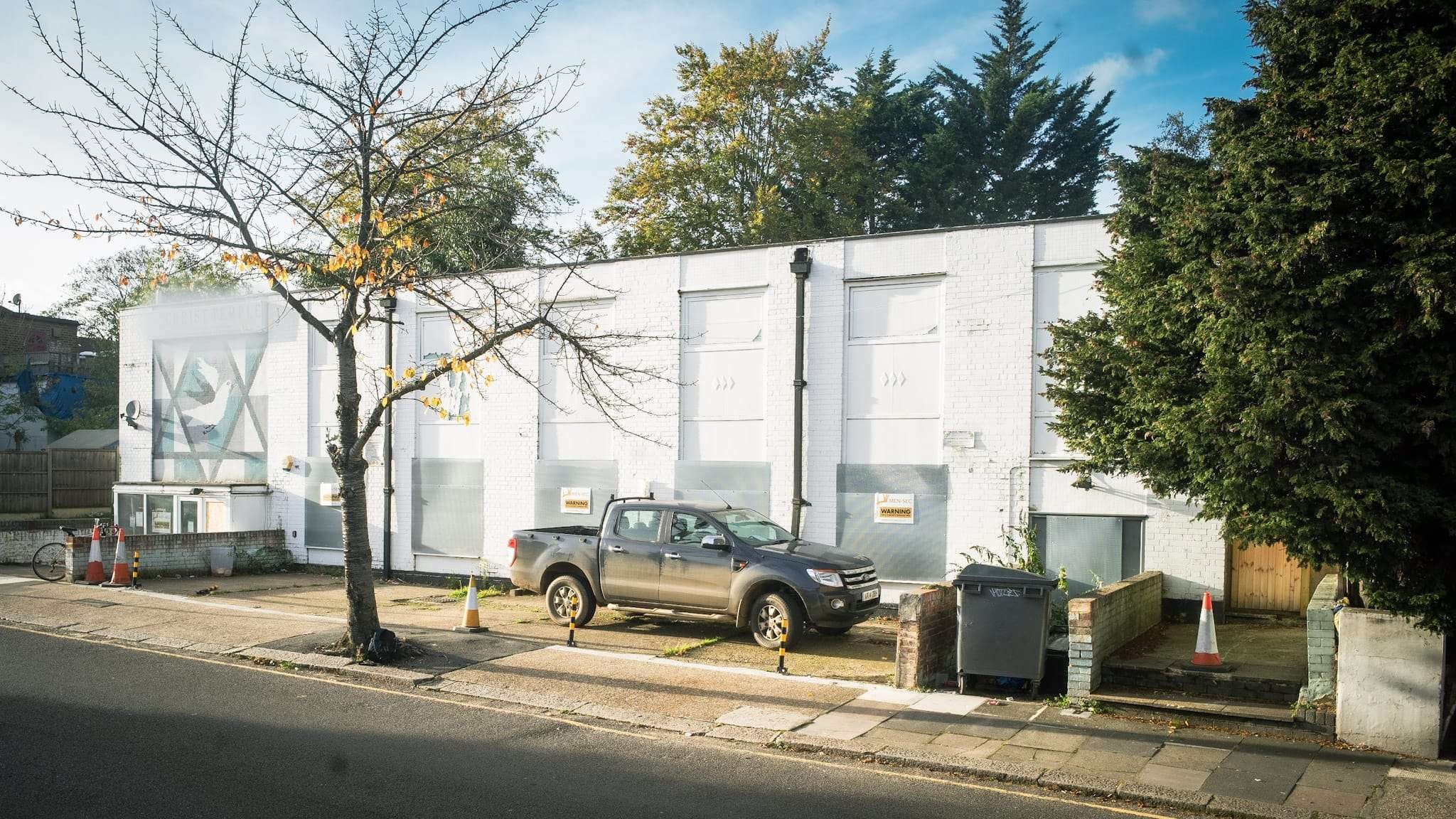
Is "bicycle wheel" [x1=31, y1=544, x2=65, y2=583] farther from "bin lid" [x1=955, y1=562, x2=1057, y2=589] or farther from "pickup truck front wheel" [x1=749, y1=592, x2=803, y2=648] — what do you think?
"bin lid" [x1=955, y1=562, x2=1057, y2=589]

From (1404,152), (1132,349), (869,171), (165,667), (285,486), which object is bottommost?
(165,667)

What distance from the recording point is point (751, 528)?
1326cm

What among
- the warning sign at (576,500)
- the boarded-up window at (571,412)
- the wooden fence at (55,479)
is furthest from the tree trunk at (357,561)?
the wooden fence at (55,479)

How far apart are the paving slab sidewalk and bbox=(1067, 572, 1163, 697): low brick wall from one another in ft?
1.65

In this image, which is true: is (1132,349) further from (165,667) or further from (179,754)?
(165,667)

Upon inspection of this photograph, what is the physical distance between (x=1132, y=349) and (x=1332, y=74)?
2927 mm

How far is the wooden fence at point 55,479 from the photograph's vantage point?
99.4 feet

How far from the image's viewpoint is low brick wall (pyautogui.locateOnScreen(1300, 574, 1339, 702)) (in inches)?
348

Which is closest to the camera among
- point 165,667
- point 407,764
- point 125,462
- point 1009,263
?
point 407,764

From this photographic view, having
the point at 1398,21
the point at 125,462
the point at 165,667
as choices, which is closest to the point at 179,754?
the point at 165,667

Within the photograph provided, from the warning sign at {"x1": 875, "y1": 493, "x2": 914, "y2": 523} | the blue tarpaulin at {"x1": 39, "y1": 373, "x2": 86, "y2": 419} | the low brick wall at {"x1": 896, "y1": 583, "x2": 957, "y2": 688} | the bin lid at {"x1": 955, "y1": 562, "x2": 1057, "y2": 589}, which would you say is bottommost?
the low brick wall at {"x1": 896, "y1": 583, "x2": 957, "y2": 688}

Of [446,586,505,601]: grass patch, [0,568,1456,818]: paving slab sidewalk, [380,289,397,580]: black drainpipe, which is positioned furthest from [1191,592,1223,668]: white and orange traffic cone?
[380,289,397,580]: black drainpipe

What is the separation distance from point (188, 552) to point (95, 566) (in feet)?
6.83

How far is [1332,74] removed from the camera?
8.43 metres
